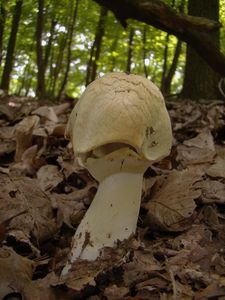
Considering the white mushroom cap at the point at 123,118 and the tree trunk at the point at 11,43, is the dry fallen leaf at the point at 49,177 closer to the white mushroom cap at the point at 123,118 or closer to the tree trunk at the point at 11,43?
the white mushroom cap at the point at 123,118

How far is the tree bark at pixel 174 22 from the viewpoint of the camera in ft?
11.9

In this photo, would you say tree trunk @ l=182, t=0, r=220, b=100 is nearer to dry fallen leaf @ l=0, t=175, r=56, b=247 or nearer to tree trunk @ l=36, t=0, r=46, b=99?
tree trunk @ l=36, t=0, r=46, b=99

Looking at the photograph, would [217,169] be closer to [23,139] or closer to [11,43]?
[23,139]

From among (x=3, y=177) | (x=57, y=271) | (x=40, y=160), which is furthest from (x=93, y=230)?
(x=40, y=160)

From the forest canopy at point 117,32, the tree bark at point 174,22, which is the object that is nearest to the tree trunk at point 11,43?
the forest canopy at point 117,32

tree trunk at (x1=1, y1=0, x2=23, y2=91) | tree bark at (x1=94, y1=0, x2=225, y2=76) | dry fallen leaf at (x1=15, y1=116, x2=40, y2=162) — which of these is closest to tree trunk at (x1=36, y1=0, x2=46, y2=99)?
tree trunk at (x1=1, y1=0, x2=23, y2=91)

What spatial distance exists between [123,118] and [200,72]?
19.0ft

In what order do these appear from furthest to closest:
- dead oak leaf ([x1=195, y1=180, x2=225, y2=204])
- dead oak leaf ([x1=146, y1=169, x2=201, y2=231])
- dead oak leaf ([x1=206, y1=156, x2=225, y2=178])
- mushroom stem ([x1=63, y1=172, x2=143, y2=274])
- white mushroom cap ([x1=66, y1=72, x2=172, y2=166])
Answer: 1. dead oak leaf ([x1=206, y1=156, x2=225, y2=178])
2. dead oak leaf ([x1=195, y1=180, x2=225, y2=204])
3. dead oak leaf ([x1=146, y1=169, x2=201, y2=231])
4. mushroom stem ([x1=63, y1=172, x2=143, y2=274])
5. white mushroom cap ([x1=66, y1=72, x2=172, y2=166])

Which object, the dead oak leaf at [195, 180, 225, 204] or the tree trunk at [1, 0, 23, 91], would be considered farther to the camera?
the tree trunk at [1, 0, 23, 91]

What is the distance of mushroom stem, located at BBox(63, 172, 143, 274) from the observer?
2.19 m

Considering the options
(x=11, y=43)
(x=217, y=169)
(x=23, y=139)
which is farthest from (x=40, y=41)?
(x=217, y=169)

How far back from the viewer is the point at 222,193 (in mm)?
2758

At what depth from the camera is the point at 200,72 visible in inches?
289

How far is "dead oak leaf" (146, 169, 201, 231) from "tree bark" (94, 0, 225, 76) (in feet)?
4.93
